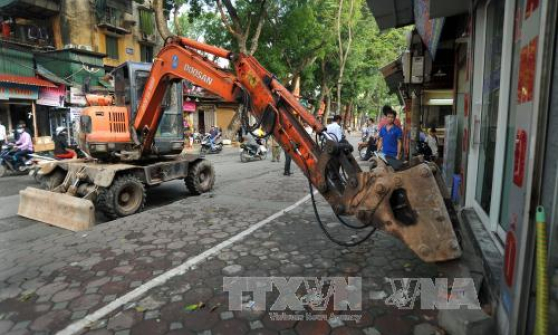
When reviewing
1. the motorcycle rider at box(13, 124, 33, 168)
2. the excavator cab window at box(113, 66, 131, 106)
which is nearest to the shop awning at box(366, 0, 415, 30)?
the excavator cab window at box(113, 66, 131, 106)

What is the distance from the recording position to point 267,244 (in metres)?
4.81

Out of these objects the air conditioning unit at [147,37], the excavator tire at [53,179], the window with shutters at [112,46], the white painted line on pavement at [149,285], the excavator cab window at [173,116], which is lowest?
the white painted line on pavement at [149,285]

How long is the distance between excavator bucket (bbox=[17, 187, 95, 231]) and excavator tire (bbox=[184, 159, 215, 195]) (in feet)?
8.58

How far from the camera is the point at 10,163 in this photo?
11.5m

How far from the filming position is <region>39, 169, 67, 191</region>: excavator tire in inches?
296

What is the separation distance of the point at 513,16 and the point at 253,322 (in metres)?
3.76

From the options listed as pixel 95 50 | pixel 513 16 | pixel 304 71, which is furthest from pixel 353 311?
pixel 304 71

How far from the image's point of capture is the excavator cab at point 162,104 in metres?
7.42

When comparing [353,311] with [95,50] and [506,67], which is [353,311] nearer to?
[506,67]

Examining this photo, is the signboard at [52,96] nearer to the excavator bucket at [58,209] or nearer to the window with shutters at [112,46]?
the window with shutters at [112,46]

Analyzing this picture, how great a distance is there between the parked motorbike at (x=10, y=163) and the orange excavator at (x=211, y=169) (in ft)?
17.9

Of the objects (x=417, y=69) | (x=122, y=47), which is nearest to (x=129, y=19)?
(x=122, y=47)

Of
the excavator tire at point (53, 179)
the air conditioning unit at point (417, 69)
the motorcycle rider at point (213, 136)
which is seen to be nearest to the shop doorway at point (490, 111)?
the air conditioning unit at point (417, 69)

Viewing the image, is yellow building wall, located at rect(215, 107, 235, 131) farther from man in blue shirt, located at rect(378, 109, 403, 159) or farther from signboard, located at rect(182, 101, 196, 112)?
man in blue shirt, located at rect(378, 109, 403, 159)
